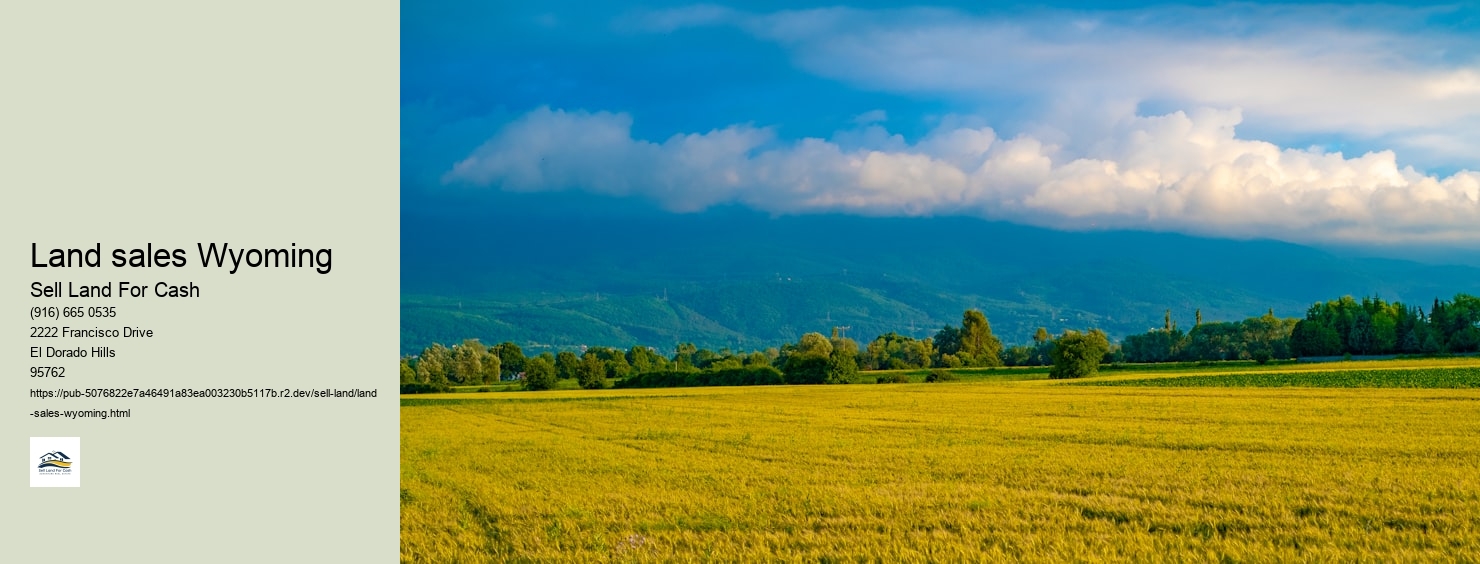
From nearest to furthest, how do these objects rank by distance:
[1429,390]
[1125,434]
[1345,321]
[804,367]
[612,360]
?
1. [1125,434]
2. [1429,390]
3. [804,367]
4. [1345,321]
5. [612,360]

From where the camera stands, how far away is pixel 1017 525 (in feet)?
53.9

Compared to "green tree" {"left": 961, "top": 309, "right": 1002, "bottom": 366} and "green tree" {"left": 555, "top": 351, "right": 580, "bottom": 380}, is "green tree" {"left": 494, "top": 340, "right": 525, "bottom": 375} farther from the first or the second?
"green tree" {"left": 961, "top": 309, "right": 1002, "bottom": 366}

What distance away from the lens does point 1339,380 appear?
74.2m

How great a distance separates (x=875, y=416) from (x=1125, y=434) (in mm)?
16094

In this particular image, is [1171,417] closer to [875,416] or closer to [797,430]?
[875,416]

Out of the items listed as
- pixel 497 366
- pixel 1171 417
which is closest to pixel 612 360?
pixel 497 366

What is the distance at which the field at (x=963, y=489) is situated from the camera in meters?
15.0

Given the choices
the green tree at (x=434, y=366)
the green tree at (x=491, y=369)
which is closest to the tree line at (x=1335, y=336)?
the green tree at (x=491, y=369)

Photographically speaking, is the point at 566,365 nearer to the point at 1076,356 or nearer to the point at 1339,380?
the point at 1076,356
